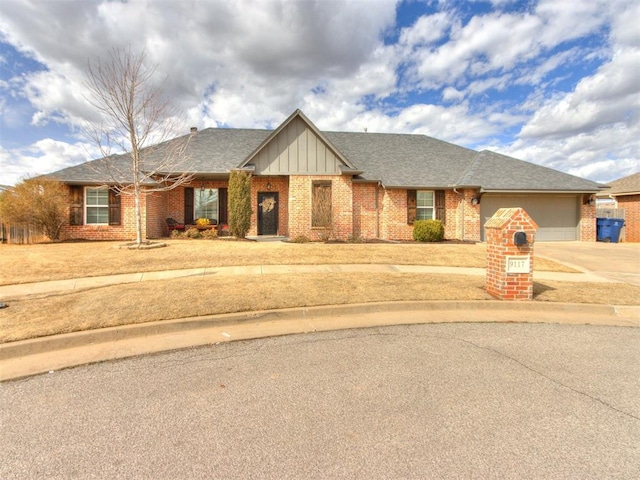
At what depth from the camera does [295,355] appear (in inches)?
166

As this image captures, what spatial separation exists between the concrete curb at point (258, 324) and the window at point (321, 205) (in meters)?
9.12

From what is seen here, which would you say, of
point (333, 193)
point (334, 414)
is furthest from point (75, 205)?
point (334, 414)

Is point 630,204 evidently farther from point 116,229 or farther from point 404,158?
point 116,229

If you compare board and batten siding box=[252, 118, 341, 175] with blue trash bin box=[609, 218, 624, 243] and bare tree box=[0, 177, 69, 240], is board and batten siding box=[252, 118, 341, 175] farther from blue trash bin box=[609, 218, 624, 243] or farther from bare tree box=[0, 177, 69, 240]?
blue trash bin box=[609, 218, 624, 243]

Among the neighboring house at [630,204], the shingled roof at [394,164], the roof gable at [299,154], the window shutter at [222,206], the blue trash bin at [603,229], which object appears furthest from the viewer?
the neighboring house at [630,204]

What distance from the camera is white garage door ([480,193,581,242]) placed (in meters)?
17.1

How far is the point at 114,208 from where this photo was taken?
14.6 m

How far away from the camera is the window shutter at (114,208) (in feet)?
47.9

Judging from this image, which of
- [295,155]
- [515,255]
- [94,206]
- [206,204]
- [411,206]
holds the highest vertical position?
[295,155]

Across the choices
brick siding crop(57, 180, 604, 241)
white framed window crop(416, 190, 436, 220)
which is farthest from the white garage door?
white framed window crop(416, 190, 436, 220)

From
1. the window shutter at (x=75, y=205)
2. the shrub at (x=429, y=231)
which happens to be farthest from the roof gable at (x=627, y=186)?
the window shutter at (x=75, y=205)

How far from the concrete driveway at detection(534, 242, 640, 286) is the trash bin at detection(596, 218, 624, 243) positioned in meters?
2.85

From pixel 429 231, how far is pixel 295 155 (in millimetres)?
7000

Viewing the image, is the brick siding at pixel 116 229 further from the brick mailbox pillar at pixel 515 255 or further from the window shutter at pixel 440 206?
the window shutter at pixel 440 206
